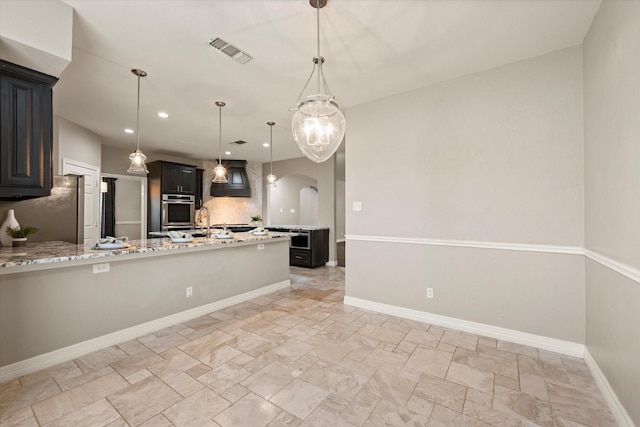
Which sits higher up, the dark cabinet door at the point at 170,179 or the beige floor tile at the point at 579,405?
the dark cabinet door at the point at 170,179

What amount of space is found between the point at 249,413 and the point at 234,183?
6249 millimetres

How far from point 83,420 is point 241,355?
1064 millimetres

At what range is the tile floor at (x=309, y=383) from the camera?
5.58 ft

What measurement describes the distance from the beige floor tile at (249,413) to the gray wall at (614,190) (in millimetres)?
2048

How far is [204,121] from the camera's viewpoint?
4477 millimetres

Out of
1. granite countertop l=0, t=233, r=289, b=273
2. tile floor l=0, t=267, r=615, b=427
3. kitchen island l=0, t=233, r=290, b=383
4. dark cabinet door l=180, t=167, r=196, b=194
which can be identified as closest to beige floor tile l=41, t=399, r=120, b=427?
tile floor l=0, t=267, r=615, b=427

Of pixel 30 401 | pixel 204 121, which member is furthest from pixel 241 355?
pixel 204 121

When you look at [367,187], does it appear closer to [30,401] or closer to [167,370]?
[167,370]

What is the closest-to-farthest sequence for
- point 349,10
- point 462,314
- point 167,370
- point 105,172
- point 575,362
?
1. point 349,10
2. point 167,370
3. point 575,362
4. point 462,314
5. point 105,172

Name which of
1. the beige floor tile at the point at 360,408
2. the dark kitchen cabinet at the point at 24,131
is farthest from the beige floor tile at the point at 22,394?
the beige floor tile at the point at 360,408

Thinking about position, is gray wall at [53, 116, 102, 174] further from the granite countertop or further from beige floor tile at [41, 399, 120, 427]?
beige floor tile at [41, 399, 120, 427]

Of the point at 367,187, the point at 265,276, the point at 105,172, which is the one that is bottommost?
the point at 265,276

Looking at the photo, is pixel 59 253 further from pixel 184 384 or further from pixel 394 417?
pixel 394 417

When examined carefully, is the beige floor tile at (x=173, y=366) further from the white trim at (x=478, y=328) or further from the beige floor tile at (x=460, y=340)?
the beige floor tile at (x=460, y=340)
